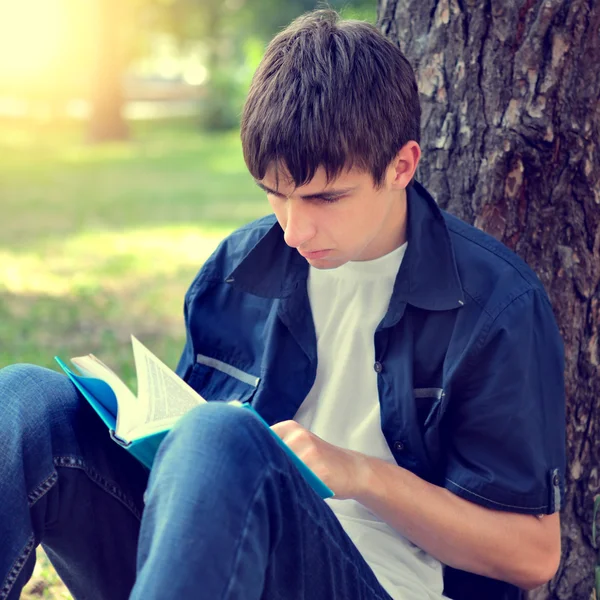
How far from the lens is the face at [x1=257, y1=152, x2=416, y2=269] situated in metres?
1.92

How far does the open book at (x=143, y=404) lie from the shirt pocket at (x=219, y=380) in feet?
0.94

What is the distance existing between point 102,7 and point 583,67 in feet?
61.9

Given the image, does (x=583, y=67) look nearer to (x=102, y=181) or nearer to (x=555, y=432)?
(x=555, y=432)

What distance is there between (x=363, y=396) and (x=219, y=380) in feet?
1.26

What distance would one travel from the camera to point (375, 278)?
2107mm

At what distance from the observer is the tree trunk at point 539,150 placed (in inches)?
94.4

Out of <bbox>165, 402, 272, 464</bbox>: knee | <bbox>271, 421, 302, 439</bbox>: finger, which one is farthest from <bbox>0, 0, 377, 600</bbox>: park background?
<bbox>165, 402, 272, 464</bbox>: knee

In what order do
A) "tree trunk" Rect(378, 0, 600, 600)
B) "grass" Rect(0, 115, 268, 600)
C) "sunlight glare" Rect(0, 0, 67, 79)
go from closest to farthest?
"tree trunk" Rect(378, 0, 600, 600)
"grass" Rect(0, 115, 268, 600)
"sunlight glare" Rect(0, 0, 67, 79)

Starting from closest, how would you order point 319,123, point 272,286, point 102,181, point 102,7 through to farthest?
point 319,123 < point 272,286 < point 102,181 < point 102,7

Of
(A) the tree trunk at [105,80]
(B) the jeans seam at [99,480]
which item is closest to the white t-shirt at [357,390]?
(B) the jeans seam at [99,480]

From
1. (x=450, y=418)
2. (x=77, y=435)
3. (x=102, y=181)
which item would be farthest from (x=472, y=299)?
(x=102, y=181)

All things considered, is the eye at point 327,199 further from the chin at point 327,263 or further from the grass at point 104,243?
the grass at point 104,243

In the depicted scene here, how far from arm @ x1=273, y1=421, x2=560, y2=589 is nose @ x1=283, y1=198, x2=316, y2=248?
375mm

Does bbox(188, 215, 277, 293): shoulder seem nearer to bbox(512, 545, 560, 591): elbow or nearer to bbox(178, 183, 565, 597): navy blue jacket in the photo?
bbox(178, 183, 565, 597): navy blue jacket
